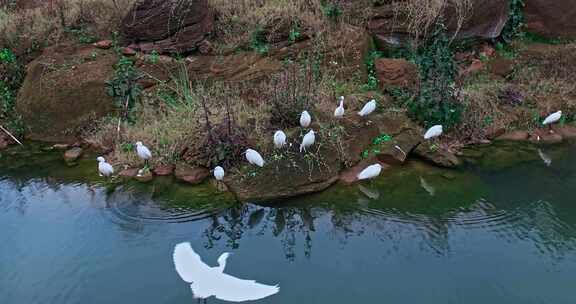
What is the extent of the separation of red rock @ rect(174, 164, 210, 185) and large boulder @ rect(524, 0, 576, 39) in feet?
21.0

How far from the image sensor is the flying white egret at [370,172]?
16.8ft

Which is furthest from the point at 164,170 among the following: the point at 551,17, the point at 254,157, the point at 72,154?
the point at 551,17

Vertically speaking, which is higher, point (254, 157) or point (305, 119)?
point (305, 119)

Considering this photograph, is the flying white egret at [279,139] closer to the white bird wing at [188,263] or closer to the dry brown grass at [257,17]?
the white bird wing at [188,263]

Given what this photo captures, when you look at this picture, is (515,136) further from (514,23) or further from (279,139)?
(279,139)

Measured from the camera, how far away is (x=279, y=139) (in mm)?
5316

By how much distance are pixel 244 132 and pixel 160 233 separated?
182cm

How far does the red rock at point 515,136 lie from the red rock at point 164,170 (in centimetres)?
456

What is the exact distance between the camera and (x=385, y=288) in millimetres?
3836

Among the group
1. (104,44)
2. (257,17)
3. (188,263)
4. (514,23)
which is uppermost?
(257,17)

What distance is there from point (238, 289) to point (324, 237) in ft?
3.70

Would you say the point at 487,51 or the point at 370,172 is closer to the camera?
the point at 370,172

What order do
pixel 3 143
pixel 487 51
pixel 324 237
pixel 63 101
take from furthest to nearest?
pixel 487 51, pixel 63 101, pixel 3 143, pixel 324 237

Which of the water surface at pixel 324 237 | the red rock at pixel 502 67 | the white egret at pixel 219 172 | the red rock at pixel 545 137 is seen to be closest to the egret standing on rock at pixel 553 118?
the red rock at pixel 545 137
